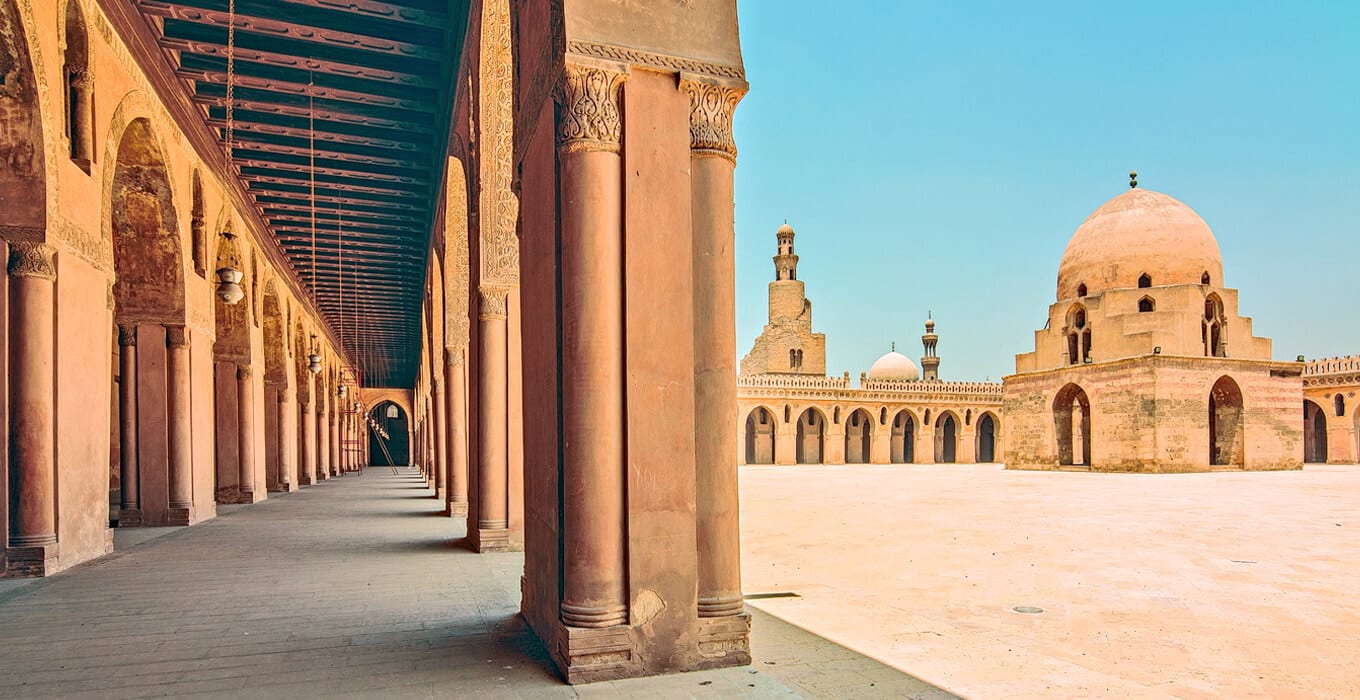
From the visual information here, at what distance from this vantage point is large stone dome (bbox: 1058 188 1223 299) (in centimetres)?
3259

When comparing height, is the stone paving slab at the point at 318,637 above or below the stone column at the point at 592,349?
below

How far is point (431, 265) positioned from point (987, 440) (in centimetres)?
4519

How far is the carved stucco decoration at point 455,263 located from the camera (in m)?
12.9

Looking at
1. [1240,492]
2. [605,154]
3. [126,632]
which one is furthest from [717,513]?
[1240,492]

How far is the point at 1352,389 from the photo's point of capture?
39.1 m

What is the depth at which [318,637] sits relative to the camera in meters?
5.29

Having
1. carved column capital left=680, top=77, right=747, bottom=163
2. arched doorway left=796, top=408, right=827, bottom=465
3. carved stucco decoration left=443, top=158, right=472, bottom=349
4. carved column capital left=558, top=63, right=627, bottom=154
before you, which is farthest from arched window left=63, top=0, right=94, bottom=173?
arched doorway left=796, top=408, right=827, bottom=465

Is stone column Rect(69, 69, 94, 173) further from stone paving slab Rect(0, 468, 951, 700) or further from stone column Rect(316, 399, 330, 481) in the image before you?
stone column Rect(316, 399, 330, 481)

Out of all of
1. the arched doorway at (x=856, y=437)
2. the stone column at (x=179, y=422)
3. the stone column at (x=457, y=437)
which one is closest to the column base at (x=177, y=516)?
the stone column at (x=179, y=422)

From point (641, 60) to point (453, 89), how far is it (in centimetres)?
779

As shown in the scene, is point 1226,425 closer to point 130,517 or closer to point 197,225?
point 197,225

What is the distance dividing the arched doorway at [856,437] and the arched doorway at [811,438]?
1.76 metres

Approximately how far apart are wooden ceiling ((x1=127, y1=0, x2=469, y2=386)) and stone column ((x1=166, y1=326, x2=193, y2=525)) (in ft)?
8.00

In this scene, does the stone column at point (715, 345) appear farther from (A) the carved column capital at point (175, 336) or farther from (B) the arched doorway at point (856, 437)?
(B) the arched doorway at point (856, 437)
